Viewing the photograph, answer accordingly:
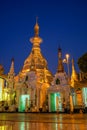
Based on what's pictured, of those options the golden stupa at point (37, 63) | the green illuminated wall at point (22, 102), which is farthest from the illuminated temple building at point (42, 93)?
the golden stupa at point (37, 63)

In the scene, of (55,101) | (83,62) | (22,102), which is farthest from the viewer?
(22,102)

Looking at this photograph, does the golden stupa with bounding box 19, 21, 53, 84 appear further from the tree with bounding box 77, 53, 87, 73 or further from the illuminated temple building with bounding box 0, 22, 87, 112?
the tree with bounding box 77, 53, 87, 73

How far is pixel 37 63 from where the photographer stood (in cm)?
5603

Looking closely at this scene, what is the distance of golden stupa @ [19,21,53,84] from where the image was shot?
171ft

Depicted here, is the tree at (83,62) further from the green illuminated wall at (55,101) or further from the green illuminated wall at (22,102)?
the green illuminated wall at (22,102)

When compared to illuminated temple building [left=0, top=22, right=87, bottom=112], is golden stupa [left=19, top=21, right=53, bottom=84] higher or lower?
higher

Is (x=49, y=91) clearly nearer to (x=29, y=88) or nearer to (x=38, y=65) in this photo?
(x=29, y=88)

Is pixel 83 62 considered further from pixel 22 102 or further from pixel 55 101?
pixel 22 102

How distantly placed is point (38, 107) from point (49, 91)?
4162 millimetres

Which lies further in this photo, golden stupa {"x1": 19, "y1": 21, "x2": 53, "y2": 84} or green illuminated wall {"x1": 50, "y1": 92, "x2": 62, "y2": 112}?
golden stupa {"x1": 19, "y1": 21, "x2": 53, "y2": 84}

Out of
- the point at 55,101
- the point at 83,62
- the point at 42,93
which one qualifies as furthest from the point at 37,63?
the point at 83,62

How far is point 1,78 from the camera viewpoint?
164 feet

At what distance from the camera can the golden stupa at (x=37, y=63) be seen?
5207 centimetres

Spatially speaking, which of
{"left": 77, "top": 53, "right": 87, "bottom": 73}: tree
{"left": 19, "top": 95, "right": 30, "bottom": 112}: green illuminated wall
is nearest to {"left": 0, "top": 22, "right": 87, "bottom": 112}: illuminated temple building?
{"left": 19, "top": 95, "right": 30, "bottom": 112}: green illuminated wall
